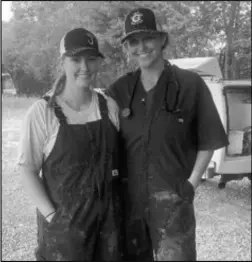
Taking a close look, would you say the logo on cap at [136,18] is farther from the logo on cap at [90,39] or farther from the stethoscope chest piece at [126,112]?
the stethoscope chest piece at [126,112]

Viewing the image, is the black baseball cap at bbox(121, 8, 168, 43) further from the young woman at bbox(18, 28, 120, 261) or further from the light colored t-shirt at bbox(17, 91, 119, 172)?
the light colored t-shirt at bbox(17, 91, 119, 172)

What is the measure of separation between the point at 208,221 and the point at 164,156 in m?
2.64

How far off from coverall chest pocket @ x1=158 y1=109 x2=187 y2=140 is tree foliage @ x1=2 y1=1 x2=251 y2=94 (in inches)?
293

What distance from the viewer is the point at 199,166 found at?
2090mm

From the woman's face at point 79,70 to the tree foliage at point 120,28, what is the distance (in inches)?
289

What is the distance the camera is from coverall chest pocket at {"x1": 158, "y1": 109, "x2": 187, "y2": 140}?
77.3 inches

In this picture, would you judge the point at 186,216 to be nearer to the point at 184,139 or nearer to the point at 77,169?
the point at 184,139

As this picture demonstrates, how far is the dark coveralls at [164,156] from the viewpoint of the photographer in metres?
1.98

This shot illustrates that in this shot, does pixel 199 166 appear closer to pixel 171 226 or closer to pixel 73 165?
pixel 171 226

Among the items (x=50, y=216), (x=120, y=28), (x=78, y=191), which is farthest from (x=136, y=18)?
(x=120, y=28)

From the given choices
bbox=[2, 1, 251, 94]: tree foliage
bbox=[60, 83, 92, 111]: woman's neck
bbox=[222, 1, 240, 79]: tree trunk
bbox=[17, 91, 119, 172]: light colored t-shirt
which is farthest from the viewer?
bbox=[222, 1, 240, 79]: tree trunk

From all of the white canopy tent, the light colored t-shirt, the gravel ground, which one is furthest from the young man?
the white canopy tent

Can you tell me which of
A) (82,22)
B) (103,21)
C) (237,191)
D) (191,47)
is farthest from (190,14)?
(237,191)

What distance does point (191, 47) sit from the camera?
14.5 metres
